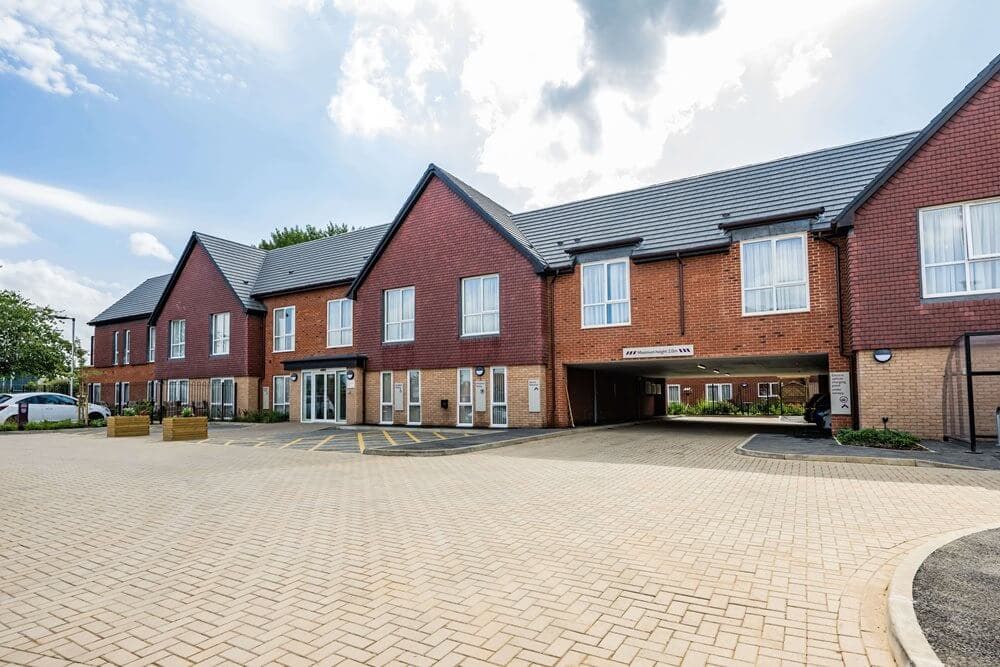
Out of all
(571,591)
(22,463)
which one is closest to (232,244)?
(22,463)

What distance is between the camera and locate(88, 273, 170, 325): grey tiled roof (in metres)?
40.0

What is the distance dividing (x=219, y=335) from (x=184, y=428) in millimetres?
12611

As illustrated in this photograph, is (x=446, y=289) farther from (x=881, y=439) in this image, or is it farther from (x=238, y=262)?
(x=238, y=262)

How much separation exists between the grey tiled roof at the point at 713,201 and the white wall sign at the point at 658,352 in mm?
3082

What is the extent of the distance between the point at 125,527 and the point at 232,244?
30774mm

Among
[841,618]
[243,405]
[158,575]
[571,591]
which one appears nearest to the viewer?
[841,618]

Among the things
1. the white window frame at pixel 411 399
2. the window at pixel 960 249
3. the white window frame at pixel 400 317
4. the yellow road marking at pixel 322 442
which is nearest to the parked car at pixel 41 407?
the white window frame at pixel 400 317

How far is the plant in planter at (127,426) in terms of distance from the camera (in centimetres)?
2220

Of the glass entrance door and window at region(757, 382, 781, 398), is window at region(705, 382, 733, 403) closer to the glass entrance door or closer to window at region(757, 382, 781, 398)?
window at region(757, 382, 781, 398)

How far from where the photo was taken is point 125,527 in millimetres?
7238

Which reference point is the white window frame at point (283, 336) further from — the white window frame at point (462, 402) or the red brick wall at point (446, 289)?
the white window frame at point (462, 402)

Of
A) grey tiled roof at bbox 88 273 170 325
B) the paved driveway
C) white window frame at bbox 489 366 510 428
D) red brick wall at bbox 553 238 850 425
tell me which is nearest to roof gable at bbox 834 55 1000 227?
red brick wall at bbox 553 238 850 425

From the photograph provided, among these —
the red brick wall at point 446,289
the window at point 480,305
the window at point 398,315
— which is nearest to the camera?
the red brick wall at point 446,289

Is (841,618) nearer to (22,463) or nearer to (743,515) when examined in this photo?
(743,515)
